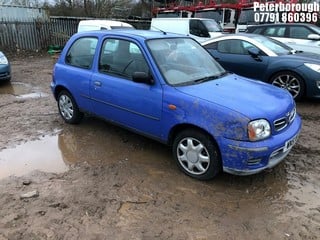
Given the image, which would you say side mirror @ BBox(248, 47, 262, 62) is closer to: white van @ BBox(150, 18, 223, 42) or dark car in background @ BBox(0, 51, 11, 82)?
white van @ BBox(150, 18, 223, 42)

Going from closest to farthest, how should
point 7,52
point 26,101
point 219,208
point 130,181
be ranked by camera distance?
point 219,208 < point 130,181 < point 26,101 < point 7,52

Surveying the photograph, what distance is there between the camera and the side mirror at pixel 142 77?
4.29 metres

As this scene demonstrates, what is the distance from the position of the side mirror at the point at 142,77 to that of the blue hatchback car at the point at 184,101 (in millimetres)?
12

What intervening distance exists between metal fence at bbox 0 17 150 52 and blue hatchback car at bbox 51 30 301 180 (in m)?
12.3

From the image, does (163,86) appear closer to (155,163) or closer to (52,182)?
Answer: (155,163)

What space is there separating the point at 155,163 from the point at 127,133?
115 cm

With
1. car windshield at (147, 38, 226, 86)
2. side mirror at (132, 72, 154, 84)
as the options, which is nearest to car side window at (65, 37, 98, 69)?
car windshield at (147, 38, 226, 86)

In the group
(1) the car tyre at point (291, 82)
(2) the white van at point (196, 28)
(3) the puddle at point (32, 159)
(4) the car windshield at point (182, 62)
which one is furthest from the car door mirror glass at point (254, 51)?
(2) the white van at point (196, 28)

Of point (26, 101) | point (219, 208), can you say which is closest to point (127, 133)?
point (219, 208)

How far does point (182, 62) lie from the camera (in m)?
4.68

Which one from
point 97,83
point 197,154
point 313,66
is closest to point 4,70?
point 97,83

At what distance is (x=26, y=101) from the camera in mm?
7746

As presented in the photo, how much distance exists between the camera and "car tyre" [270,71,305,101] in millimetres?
7117

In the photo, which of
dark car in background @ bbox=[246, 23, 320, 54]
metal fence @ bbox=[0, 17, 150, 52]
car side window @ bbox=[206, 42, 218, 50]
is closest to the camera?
car side window @ bbox=[206, 42, 218, 50]
